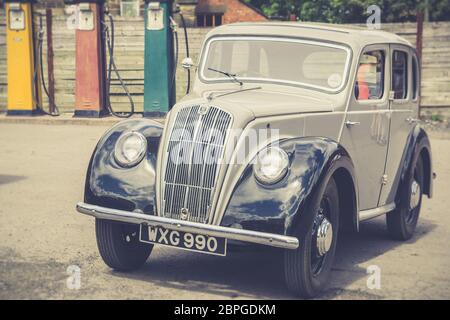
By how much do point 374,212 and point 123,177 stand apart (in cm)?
214

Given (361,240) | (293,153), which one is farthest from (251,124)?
(361,240)

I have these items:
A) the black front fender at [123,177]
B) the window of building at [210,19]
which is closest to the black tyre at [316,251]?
the black front fender at [123,177]

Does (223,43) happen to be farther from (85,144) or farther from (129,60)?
(129,60)

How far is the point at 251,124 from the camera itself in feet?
16.8

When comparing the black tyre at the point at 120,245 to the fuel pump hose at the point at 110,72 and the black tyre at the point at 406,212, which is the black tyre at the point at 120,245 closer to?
the black tyre at the point at 406,212

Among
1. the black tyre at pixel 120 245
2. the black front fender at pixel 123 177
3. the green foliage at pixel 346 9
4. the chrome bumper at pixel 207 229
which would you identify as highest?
the green foliage at pixel 346 9

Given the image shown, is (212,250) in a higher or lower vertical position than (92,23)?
lower

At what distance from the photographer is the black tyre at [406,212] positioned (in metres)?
6.88

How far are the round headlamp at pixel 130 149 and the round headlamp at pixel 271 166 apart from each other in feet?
2.73

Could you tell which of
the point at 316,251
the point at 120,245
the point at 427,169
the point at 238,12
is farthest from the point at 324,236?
the point at 238,12

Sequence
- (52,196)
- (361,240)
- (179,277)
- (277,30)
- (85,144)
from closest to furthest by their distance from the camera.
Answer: (179,277) → (277,30) → (361,240) → (52,196) → (85,144)

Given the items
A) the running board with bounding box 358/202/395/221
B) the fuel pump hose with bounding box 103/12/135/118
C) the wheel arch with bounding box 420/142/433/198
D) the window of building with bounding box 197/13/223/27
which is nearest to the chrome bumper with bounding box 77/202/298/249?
the running board with bounding box 358/202/395/221

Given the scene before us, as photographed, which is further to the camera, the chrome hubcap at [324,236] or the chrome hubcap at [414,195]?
the chrome hubcap at [414,195]
